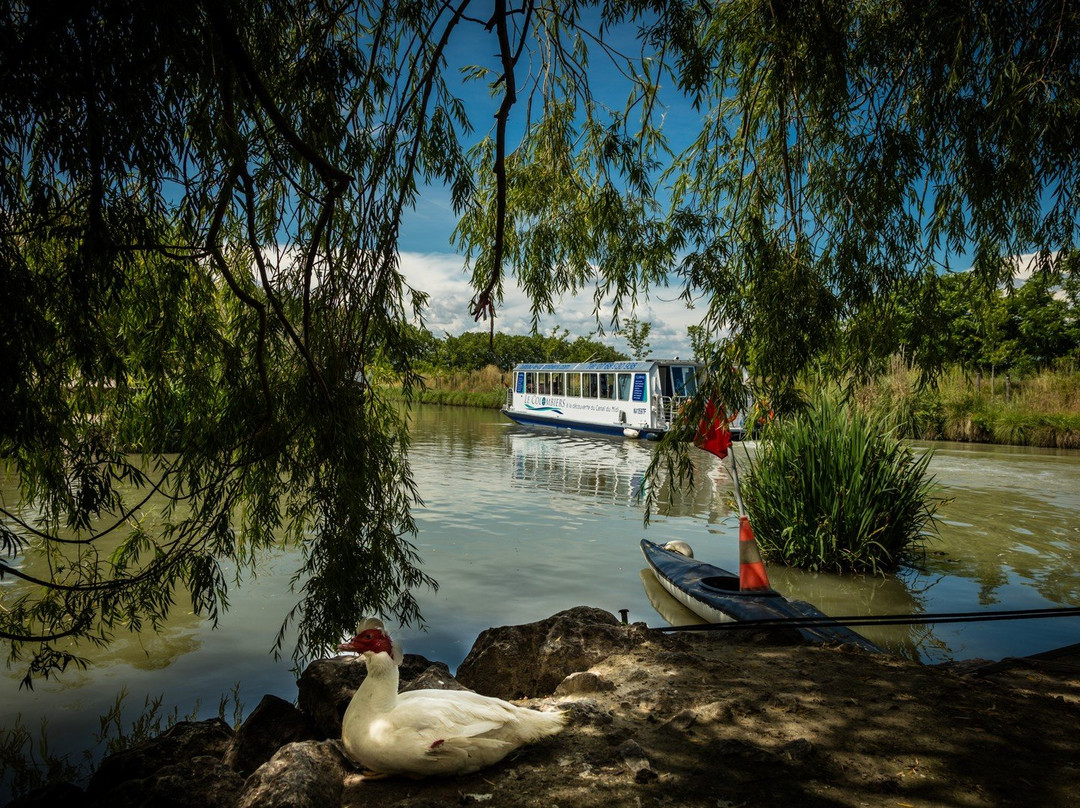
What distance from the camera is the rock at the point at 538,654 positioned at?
464cm

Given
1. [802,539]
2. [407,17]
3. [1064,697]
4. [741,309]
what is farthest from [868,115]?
[802,539]

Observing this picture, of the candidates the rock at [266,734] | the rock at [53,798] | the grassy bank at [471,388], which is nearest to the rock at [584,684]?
the rock at [266,734]

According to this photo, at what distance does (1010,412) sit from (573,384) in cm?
1389

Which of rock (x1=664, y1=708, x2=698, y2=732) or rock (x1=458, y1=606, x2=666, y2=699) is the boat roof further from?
rock (x1=664, y1=708, x2=698, y2=732)

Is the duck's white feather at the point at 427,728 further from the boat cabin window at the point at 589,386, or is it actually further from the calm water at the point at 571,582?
the boat cabin window at the point at 589,386

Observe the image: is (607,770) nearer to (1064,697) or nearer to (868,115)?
(1064,697)

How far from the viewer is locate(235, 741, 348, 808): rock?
276 centimetres

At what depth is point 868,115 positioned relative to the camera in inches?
202

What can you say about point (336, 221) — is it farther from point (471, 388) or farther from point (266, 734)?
point (471, 388)

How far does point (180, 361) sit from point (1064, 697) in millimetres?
5178

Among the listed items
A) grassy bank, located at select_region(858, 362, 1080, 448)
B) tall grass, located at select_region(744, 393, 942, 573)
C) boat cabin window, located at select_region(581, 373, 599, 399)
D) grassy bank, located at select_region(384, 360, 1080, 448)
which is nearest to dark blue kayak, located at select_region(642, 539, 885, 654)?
tall grass, located at select_region(744, 393, 942, 573)

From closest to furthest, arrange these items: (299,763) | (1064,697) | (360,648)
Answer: (299,763) < (360,648) < (1064,697)

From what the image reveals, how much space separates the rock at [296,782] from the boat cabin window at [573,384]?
24603 millimetres

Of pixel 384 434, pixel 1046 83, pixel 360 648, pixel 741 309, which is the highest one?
pixel 1046 83
